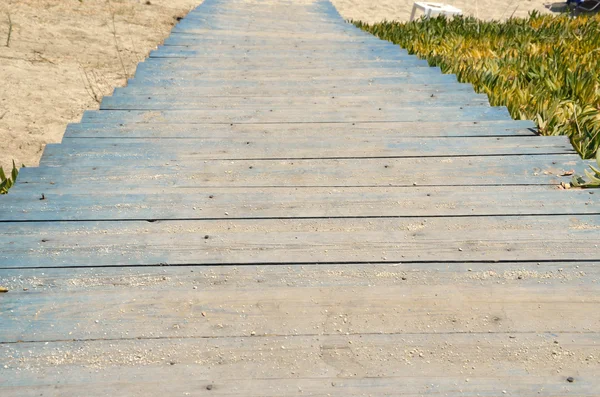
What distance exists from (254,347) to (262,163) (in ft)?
5.10

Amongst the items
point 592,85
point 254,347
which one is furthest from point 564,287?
point 592,85

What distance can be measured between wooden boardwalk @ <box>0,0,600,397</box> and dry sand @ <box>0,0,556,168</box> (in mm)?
2947

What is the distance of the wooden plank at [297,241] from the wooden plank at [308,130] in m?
1.09

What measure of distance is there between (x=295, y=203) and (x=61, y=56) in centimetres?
745

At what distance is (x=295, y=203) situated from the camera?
9.45ft

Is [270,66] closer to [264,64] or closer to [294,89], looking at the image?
[264,64]

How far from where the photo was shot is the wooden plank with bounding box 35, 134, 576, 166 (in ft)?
11.1

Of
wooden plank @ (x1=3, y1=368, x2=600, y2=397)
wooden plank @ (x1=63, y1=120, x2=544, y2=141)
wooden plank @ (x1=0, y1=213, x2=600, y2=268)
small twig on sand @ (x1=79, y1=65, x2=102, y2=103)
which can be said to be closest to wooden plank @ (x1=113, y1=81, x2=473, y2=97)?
wooden plank @ (x1=63, y1=120, x2=544, y2=141)

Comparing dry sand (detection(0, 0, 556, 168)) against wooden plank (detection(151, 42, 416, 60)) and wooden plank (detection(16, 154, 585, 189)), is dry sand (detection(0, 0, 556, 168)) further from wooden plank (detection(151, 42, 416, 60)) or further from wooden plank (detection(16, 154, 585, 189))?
wooden plank (detection(16, 154, 585, 189))

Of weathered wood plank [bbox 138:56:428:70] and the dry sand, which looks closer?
weathered wood plank [bbox 138:56:428:70]

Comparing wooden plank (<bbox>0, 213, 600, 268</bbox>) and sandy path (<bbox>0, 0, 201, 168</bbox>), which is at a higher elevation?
wooden plank (<bbox>0, 213, 600, 268</bbox>)

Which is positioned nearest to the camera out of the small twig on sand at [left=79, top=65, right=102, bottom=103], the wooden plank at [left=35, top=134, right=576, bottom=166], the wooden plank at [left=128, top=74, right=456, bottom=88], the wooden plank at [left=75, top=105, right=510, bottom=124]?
the wooden plank at [left=35, top=134, right=576, bottom=166]

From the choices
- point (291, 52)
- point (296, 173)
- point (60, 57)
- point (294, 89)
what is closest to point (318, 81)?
point (294, 89)

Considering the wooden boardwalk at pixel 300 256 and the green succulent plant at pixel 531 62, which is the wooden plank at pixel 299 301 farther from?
the green succulent plant at pixel 531 62
